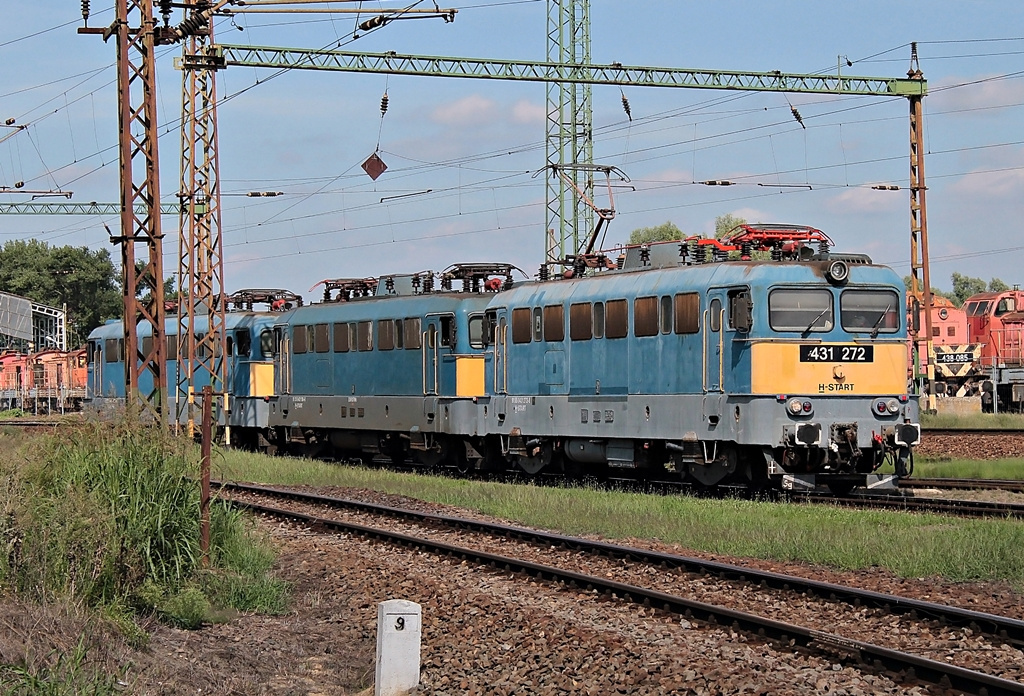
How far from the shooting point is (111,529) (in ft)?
36.5

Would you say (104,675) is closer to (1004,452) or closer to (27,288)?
(1004,452)

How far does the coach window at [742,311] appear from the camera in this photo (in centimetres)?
1884

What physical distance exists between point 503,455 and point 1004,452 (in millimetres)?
11285

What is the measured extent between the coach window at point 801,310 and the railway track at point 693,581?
17.2 ft

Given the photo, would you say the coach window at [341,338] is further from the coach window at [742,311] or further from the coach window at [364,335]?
the coach window at [742,311]

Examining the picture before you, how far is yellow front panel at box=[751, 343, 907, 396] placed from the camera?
18.8 m

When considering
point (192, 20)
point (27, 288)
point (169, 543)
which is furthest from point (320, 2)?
point (27, 288)

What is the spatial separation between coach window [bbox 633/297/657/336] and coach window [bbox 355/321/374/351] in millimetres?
9605

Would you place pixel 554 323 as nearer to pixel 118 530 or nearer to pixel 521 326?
pixel 521 326

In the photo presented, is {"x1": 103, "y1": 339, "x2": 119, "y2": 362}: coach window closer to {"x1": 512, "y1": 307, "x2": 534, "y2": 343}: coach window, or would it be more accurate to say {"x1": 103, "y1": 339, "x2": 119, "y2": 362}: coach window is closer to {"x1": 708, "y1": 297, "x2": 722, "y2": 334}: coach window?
{"x1": 512, "y1": 307, "x2": 534, "y2": 343}: coach window

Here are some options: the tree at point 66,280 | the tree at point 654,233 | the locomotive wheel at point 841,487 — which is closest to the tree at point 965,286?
the tree at point 654,233

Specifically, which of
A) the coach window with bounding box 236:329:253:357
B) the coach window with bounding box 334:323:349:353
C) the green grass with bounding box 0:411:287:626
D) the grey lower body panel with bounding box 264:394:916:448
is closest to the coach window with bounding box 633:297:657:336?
the grey lower body panel with bounding box 264:394:916:448

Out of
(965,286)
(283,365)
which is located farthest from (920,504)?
(965,286)

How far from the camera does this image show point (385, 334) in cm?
2902
